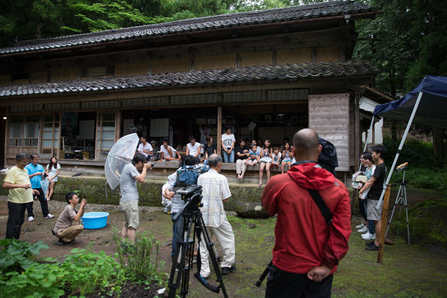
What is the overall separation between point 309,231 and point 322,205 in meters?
0.21

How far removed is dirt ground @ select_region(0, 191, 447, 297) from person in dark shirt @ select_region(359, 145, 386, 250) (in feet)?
1.45

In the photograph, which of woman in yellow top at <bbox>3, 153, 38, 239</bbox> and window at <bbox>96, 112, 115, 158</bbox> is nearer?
woman in yellow top at <bbox>3, 153, 38, 239</bbox>

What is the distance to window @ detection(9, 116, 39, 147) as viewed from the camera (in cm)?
1223

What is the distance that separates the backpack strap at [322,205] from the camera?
195cm

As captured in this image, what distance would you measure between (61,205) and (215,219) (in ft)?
28.3

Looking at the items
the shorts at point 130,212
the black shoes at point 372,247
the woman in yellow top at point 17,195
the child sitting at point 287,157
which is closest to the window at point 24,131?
the woman in yellow top at point 17,195

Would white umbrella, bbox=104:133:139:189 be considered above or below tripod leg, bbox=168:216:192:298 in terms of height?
above

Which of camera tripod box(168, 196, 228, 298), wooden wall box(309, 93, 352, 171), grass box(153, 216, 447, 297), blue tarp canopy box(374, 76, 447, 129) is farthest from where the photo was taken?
Result: wooden wall box(309, 93, 352, 171)

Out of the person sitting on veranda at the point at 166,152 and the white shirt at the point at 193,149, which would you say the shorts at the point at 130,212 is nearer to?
the white shirt at the point at 193,149

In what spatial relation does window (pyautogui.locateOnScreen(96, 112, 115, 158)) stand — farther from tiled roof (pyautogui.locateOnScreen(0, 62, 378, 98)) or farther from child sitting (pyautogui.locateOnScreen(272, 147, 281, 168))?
child sitting (pyautogui.locateOnScreen(272, 147, 281, 168))

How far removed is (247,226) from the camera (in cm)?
690

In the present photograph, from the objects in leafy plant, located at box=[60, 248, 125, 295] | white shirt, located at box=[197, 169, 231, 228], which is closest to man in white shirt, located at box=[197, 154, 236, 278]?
white shirt, located at box=[197, 169, 231, 228]

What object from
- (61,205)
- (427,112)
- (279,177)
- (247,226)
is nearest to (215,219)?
(279,177)

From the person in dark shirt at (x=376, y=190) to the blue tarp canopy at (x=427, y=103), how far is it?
1.21 m
